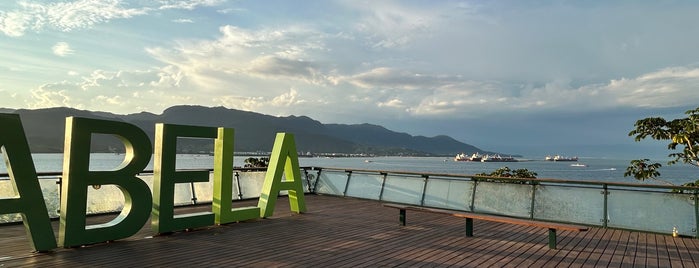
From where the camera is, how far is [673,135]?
347 inches

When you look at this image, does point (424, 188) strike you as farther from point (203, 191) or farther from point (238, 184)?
point (203, 191)

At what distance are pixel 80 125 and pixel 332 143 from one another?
111025mm

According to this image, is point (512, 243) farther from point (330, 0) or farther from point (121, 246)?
point (330, 0)

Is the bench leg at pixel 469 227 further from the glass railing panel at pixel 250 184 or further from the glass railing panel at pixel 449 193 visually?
the glass railing panel at pixel 250 184

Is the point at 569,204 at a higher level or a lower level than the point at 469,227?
higher

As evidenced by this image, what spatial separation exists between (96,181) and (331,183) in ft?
26.1

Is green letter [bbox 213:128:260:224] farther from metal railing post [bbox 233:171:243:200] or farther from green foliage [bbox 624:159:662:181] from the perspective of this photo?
green foliage [bbox 624:159:662:181]

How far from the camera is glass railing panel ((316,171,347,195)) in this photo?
519 inches

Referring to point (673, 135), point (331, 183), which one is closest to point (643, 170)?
point (673, 135)

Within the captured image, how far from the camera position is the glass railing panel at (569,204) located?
8.66 m

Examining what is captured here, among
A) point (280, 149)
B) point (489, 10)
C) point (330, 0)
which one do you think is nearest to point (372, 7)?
point (330, 0)

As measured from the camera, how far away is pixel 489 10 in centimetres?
1216

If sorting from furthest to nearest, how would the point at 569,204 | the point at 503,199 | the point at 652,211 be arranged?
the point at 503,199, the point at 569,204, the point at 652,211

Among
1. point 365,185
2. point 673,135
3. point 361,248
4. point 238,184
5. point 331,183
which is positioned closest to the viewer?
point 361,248
